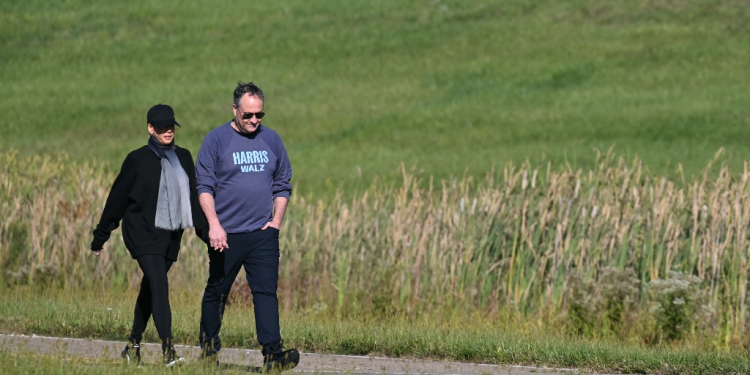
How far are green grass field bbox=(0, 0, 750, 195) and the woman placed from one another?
56.1ft

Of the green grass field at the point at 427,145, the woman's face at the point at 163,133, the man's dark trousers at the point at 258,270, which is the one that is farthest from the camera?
the green grass field at the point at 427,145

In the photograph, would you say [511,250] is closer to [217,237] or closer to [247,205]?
[247,205]

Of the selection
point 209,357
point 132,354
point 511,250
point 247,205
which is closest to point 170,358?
point 209,357

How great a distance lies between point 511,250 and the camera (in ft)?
42.4

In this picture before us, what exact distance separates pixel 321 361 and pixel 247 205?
1613 mm

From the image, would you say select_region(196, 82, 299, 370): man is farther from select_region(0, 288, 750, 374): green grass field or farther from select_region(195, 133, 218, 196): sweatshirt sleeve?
select_region(0, 288, 750, 374): green grass field

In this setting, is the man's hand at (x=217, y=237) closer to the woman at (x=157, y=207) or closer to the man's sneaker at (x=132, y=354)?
the woman at (x=157, y=207)

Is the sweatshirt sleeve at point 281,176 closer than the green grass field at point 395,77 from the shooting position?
Yes

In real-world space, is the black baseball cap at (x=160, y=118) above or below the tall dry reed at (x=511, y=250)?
above

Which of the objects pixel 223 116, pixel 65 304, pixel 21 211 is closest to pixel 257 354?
pixel 65 304

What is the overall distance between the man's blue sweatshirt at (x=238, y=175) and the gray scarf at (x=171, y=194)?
0.55 ft

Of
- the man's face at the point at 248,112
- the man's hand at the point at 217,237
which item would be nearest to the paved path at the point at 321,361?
the man's hand at the point at 217,237

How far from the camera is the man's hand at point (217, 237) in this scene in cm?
811

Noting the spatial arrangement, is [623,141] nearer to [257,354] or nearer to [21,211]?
[21,211]
